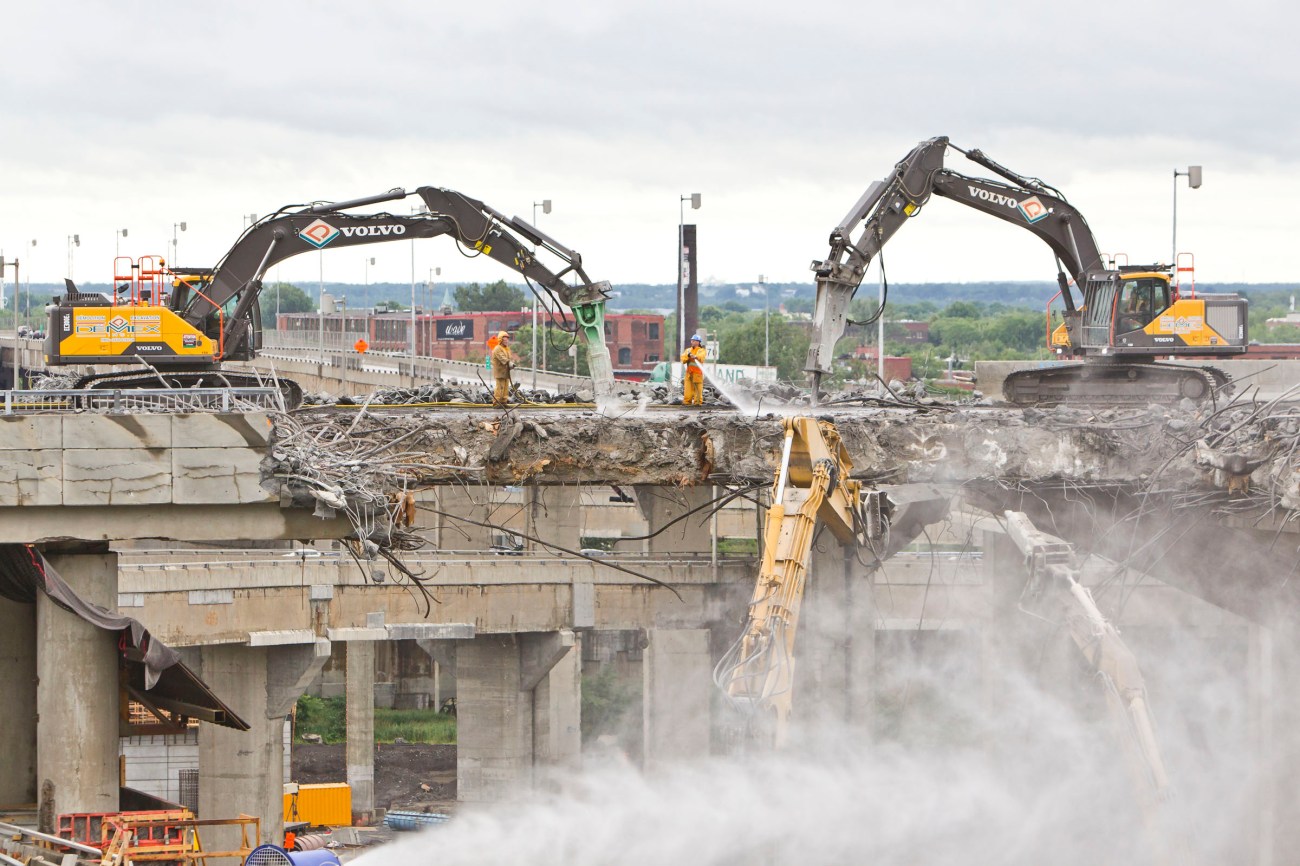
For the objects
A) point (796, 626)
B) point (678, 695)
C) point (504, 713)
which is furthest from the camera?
point (678, 695)

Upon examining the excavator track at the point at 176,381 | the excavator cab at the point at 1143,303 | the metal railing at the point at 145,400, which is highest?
the excavator cab at the point at 1143,303

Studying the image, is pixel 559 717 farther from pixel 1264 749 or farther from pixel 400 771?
pixel 1264 749

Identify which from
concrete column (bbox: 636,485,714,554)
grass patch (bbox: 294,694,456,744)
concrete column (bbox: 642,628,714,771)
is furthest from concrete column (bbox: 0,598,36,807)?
grass patch (bbox: 294,694,456,744)

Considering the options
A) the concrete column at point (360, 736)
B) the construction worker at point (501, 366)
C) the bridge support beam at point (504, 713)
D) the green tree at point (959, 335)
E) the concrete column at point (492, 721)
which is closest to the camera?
the construction worker at point (501, 366)

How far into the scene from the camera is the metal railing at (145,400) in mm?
21594

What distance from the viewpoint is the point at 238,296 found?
30.1 metres

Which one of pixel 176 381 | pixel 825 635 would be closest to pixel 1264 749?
pixel 825 635

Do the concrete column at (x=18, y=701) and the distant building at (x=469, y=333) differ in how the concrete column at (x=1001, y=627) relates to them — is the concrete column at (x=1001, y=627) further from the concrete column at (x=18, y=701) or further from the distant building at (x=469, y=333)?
the distant building at (x=469, y=333)

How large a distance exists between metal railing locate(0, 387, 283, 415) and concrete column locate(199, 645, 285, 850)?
14980 millimetres

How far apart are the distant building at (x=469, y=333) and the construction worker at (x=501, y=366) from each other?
106916 mm

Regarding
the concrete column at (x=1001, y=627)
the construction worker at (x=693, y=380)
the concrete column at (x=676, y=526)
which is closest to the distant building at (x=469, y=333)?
the concrete column at (x=676, y=526)

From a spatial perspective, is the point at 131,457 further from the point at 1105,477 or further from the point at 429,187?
the point at 1105,477

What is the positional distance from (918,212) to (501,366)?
27.4 feet

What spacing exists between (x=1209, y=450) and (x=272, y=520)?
42.8 feet
